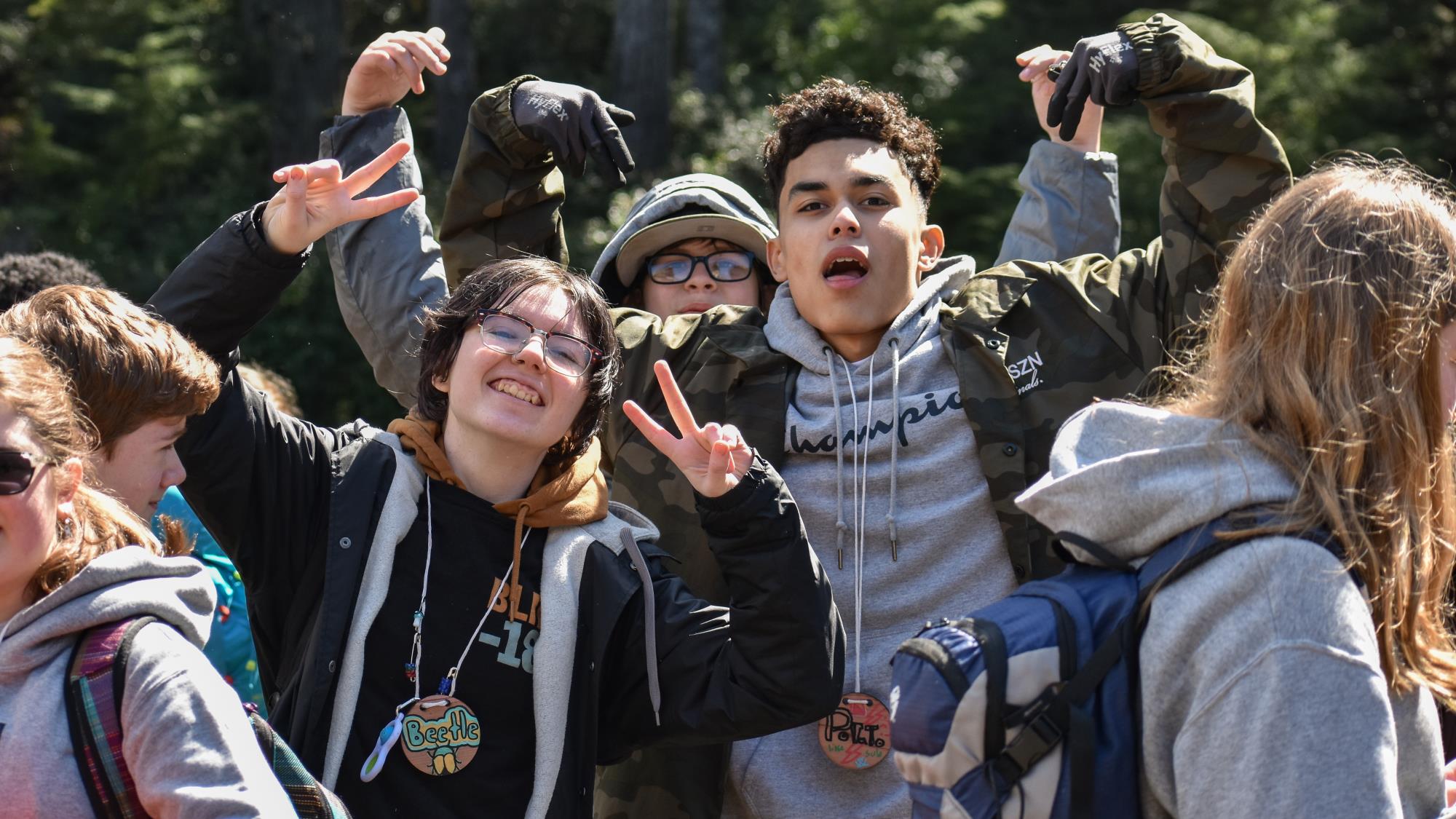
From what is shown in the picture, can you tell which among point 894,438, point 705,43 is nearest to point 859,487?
point 894,438

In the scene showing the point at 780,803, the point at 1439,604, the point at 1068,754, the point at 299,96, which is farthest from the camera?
the point at 299,96

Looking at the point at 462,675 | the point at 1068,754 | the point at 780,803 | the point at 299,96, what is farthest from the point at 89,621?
the point at 299,96

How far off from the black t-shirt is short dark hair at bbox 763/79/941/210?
1.39 meters

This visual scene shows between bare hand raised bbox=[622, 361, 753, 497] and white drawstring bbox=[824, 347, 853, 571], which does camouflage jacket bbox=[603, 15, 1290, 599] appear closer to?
white drawstring bbox=[824, 347, 853, 571]

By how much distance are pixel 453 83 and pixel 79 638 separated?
14198 mm

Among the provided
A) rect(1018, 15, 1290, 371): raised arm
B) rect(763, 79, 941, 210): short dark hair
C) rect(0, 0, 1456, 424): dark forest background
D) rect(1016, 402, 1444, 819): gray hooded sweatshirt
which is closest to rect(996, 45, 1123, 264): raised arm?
rect(763, 79, 941, 210): short dark hair

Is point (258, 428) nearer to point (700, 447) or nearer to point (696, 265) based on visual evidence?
point (700, 447)

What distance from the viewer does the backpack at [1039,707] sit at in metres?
1.96

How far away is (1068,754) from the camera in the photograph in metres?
1.96

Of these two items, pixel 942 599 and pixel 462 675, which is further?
pixel 942 599

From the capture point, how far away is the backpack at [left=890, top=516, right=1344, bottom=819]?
6.42ft

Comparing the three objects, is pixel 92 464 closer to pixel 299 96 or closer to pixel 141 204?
pixel 299 96

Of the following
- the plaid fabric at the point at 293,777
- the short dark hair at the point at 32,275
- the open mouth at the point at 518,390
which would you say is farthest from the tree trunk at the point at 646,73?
the plaid fabric at the point at 293,777

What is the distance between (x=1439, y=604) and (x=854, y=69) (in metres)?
13.9
